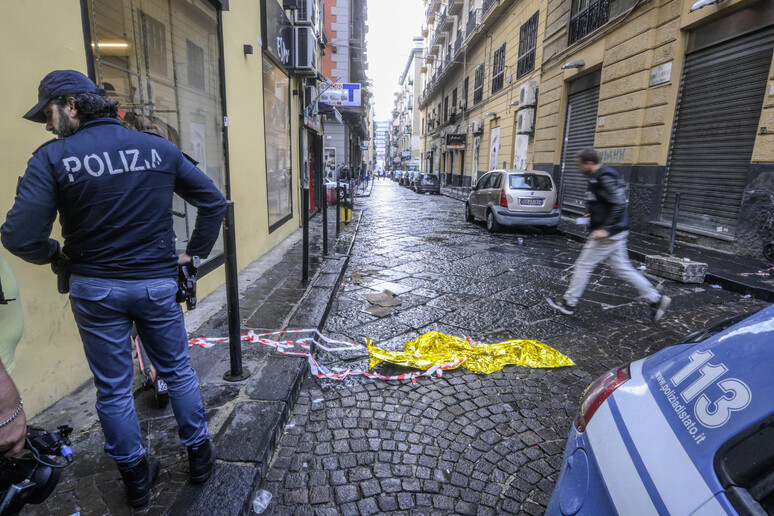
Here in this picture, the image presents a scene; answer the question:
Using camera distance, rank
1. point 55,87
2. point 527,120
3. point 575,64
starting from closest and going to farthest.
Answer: point 55,87 → point 575,64 → point 527,120

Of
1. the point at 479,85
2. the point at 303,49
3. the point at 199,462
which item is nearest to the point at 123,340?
the point at 199,462

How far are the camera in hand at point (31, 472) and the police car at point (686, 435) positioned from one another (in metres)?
1.55

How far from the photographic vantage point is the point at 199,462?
1947 mm

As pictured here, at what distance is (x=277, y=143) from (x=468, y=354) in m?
6.02

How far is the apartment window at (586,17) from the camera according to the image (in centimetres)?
1124

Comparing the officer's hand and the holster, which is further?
the holster

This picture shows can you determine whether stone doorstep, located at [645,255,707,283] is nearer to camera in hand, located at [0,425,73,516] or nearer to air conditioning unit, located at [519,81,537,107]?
camera in hand, located at [0,425,73,516]

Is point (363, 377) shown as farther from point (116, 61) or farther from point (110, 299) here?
point (116, 61)

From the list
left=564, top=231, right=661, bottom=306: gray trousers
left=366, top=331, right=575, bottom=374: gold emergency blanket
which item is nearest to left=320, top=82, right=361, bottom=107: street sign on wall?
left=564, top=231, right=661, bottom=306: gray trousers

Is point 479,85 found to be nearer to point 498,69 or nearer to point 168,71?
point 498,69

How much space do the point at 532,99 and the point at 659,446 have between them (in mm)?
15933

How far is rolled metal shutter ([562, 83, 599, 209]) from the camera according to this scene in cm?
1192

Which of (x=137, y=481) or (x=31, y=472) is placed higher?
(x=31, y=472)

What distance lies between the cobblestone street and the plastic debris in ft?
0.10
